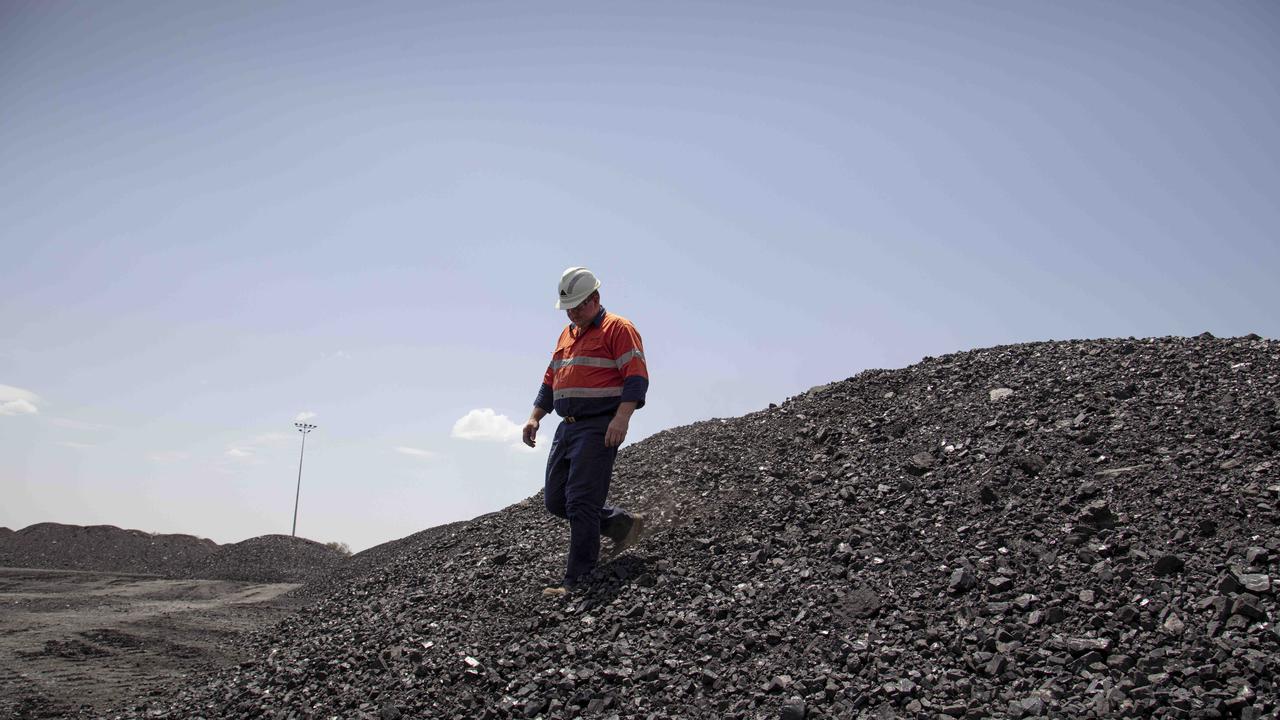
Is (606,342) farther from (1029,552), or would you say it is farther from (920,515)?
(1029,552)

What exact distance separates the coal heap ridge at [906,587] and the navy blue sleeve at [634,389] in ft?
3.95

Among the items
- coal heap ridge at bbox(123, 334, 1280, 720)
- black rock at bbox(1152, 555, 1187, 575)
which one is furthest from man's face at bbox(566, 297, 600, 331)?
black rock at bbox(1152, 555, 1187, 575)

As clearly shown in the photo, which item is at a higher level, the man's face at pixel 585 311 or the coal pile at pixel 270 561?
the man's face at pixel 585 311

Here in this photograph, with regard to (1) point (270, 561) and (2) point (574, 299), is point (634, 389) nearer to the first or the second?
(2) point (574, 299)

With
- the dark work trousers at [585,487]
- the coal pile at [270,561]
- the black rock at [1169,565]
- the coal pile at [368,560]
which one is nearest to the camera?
the black rock at [1169,565]

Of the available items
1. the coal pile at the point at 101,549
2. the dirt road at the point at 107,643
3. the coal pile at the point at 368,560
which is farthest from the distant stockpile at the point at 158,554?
the dirt road at the point at 107,643

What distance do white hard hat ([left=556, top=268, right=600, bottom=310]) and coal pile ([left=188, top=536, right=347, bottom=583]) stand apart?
13772 millimetres

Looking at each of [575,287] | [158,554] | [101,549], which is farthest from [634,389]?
[101,549]

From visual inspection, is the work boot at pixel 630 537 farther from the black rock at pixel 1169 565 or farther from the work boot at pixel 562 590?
the black rock at pixel 1169 565

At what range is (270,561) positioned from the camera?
63.6 feet

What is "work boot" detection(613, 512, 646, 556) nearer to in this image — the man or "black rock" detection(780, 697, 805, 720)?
the man

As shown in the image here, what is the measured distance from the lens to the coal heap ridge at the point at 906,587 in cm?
387

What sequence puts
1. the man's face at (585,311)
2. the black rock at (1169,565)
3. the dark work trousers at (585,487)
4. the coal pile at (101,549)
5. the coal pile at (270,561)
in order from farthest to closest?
the coal pile at (101,549) < the coal pile at (270,561) < the man's face at (585,311) < the dark work trousers at (585,487) < the black rock at (1169,565)

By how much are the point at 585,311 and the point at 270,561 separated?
16.8 metres
